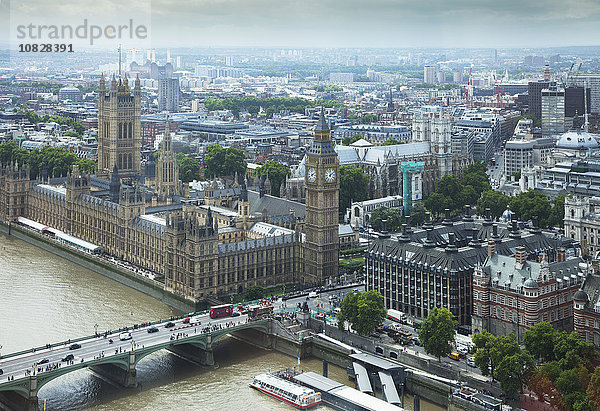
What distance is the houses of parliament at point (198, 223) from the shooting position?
92125 millimetres

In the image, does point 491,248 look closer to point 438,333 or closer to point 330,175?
point 438,333

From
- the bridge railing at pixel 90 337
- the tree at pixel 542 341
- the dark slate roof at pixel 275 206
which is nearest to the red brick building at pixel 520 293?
the tree at pixel 542 341

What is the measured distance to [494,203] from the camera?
125 metres

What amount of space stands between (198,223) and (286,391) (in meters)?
27.7

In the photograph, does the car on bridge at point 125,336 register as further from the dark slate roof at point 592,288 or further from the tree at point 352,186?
the tree at point 352,186

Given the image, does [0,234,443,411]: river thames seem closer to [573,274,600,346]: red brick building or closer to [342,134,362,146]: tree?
[573,274,600,346]: red brick building

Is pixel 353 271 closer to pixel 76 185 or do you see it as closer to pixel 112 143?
pixel 76 185

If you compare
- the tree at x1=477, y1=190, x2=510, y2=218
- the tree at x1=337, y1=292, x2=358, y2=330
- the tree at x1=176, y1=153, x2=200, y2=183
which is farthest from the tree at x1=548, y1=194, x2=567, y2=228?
the tree at x1=176, y1=153, x2=200, y2=183

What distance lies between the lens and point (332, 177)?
96625 millimetres

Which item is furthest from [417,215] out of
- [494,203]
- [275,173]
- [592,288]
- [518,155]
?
[592,288]

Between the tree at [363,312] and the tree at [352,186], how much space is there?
54141 millimetres

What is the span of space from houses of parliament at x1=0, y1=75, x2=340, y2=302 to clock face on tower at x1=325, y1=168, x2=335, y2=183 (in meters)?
0.12

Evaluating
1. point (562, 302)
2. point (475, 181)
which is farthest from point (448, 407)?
point (475, 181)

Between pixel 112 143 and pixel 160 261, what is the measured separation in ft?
144
